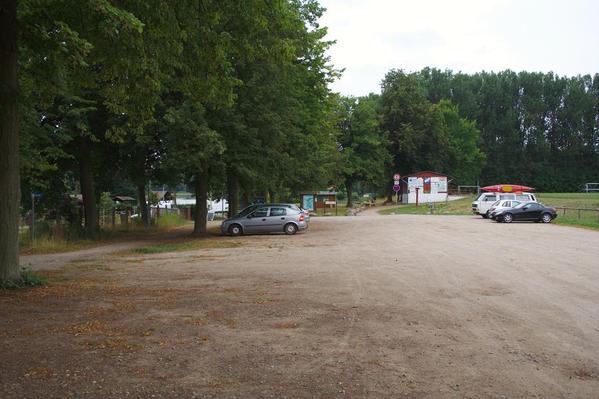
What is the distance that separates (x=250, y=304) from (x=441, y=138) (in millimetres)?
65407

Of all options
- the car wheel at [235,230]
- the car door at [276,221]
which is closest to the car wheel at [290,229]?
Answer: the car door at [276,221]

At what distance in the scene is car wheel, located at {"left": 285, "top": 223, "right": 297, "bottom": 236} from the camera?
27031 millimetres

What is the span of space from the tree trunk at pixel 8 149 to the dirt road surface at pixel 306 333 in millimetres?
921

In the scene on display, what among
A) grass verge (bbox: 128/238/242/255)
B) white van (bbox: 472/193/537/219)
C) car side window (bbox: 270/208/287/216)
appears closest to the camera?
grass verge (bbox: 128/238/242/255)

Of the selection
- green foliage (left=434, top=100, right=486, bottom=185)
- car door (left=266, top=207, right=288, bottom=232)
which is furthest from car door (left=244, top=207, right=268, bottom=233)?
green foliage (left=434, top=100, right=486, bottom=185)

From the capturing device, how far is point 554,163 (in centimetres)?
9456

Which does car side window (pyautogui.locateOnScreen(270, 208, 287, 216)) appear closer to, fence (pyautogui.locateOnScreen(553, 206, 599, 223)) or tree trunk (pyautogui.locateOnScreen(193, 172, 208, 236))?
tree trunk (pyautogui.locateOnScreen(193, 172, 208, 236))

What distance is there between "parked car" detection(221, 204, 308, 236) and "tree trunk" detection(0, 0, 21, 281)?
56.2 ft

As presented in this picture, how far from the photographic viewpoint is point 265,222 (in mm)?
26984

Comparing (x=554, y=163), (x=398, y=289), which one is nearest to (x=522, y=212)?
(x=398, y=289)

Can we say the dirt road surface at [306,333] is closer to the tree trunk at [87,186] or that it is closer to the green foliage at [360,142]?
the tree trunk at [87,186]

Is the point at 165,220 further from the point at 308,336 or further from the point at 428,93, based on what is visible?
the point at 428,93

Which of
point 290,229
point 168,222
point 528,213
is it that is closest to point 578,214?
point 528,213

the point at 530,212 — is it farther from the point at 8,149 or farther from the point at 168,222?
the point at 8,149
